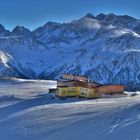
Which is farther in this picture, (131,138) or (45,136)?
(45,136)

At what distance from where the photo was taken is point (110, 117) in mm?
55562

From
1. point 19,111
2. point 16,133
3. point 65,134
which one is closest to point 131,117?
point 65,134

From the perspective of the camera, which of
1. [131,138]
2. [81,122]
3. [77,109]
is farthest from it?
[77,109]

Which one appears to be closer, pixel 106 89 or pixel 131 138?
pixel 131 138

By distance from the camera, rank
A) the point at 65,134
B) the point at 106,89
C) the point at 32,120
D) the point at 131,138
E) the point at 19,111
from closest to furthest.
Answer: the point at 131,138
the point at 65,134
the point at 32,120
the point at 19,111
the point at 106,89

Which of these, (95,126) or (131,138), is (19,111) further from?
(131,138)

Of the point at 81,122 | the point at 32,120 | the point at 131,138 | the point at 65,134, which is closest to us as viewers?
the point at 131,138

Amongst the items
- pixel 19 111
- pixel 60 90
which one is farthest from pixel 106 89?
pixel 19 111

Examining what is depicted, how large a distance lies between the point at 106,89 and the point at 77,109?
927 inches

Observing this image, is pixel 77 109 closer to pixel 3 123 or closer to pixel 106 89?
pixel 3 123

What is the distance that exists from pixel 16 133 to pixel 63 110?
Answer: 12.7 meters

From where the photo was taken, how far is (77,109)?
66312 mm

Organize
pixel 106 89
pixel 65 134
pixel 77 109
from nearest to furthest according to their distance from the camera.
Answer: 1. pixel 65 134
2. pixel 77 109
3. pixel 106 89

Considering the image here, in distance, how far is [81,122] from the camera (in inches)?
2184
